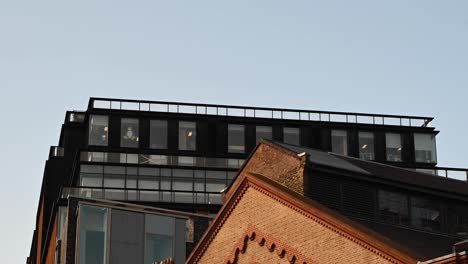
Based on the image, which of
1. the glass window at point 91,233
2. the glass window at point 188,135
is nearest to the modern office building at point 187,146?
the glass window at point 188,135

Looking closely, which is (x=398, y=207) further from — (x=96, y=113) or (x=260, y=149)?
(x=96, y=113)

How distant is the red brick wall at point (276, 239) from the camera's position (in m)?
34.5

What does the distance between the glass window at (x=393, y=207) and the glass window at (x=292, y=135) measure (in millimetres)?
48318

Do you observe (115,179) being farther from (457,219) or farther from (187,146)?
(457,219)

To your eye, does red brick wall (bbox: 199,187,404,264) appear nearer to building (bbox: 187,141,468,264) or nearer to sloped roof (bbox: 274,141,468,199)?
building (bbox: 187,141,468,264)

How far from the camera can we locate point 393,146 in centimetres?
9206

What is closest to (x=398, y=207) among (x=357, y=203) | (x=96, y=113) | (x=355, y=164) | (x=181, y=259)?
(x=357, y=203)

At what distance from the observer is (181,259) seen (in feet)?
178

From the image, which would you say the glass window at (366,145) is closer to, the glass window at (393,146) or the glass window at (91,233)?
the glass window at (393,146)

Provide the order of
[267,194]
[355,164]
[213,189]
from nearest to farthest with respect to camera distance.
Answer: [267,194]
[355,164]
[213,189]

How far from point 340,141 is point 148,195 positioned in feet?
60.1

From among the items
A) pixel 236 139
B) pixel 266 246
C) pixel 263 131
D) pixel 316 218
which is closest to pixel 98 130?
pixel 236 139

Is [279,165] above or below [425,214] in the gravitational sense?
above

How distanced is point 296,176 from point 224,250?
13.3ft
